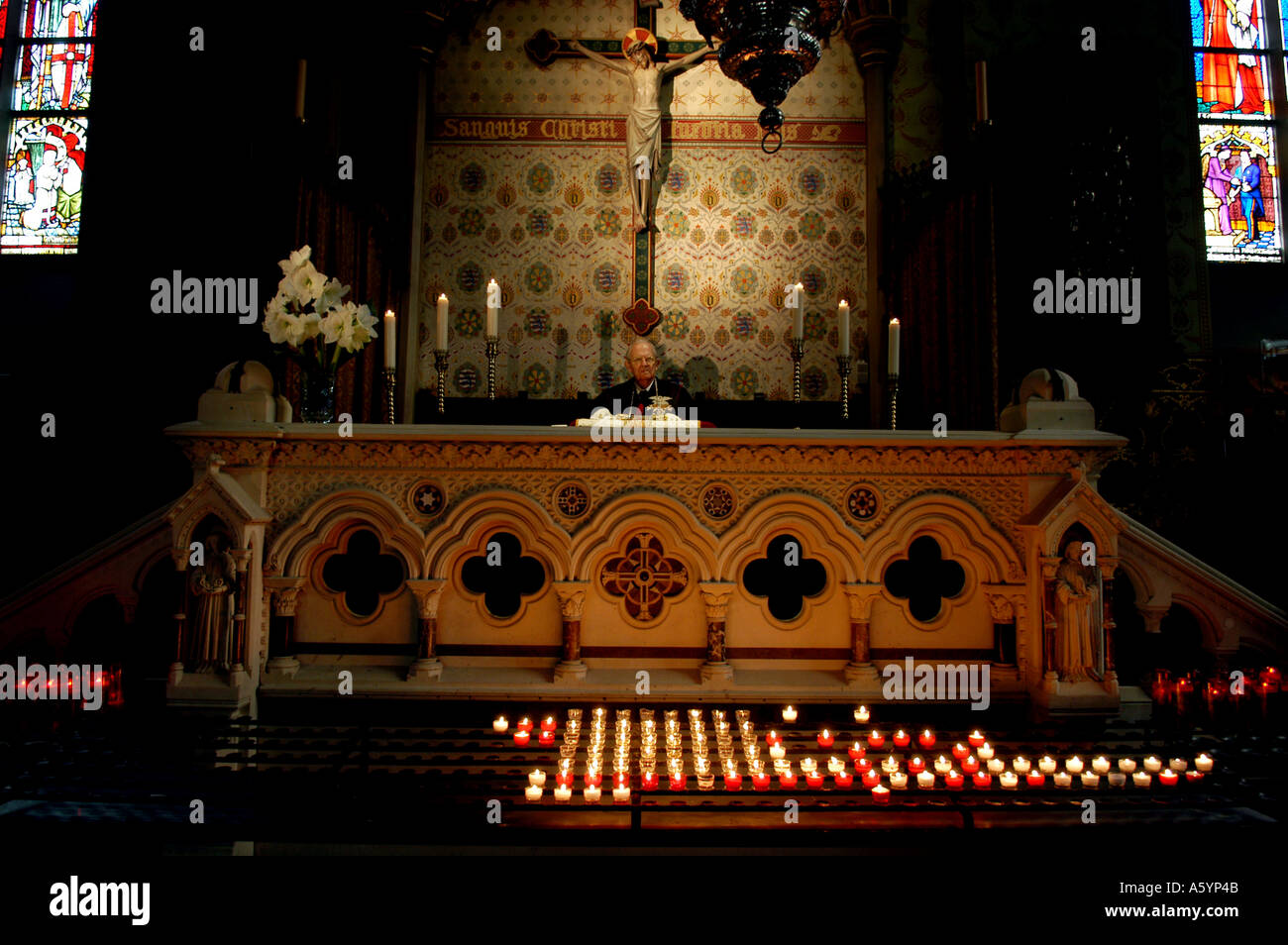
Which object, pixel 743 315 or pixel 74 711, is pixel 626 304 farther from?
pixel 74 711

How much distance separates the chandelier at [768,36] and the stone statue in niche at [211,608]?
296 centimetres

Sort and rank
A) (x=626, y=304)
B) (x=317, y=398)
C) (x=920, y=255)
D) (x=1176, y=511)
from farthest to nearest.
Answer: (x=626, y=304), (x=920, y=255), (x=1176, y=511), (x=317, y=398)

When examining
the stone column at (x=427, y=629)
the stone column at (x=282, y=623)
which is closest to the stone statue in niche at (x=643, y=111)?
the stone column at (x=427, y=629)

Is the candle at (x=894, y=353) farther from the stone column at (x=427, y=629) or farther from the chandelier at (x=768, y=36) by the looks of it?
the stone column at (x=427, y=629)

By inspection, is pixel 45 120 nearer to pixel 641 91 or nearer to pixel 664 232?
pixel 641 91

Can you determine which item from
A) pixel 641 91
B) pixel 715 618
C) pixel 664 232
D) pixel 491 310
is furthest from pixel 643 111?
pixel 715 618

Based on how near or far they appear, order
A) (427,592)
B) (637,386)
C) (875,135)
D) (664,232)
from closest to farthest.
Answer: (427,592)
(637,386)
(875,135)
(664,232)

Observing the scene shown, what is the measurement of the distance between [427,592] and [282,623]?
678 mm

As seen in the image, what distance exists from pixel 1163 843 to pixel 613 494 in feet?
7.48

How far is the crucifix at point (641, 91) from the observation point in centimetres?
685

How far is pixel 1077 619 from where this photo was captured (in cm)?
325
